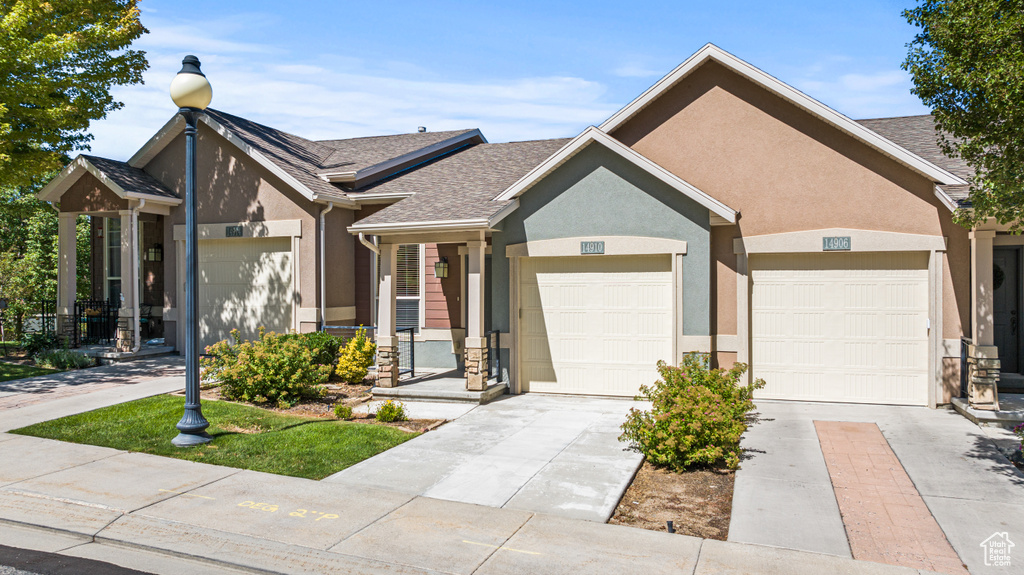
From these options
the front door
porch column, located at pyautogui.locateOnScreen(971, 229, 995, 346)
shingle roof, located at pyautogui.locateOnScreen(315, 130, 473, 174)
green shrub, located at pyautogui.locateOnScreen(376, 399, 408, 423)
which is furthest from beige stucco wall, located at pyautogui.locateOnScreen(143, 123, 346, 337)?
the front door

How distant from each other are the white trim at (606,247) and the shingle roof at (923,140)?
4056mm

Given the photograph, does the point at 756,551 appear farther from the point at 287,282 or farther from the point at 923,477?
the point at 287,282

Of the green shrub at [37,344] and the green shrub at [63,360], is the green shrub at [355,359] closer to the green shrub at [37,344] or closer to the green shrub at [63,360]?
the green shrub at [63,360]

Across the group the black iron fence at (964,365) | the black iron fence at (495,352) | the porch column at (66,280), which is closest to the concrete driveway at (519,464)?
the black iron fence at (495,352)

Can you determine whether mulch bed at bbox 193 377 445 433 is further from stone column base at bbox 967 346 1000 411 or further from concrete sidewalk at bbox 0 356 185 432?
stone column base at bbox 967 346 1000 411

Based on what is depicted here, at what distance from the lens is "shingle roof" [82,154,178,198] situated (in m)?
15.7

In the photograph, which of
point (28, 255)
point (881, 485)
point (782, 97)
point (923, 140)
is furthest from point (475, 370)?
point (28, 255)

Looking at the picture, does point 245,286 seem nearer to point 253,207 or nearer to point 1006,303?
point 253,207

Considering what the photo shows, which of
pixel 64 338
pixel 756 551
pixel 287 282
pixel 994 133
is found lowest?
pixel 756 551

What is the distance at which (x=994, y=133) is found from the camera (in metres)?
7.43

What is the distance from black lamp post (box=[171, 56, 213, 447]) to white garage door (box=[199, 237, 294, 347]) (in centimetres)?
615

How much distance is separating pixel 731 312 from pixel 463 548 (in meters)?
7.84

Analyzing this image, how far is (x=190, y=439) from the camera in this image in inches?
354

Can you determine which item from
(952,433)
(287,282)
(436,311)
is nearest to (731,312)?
(952,433)
